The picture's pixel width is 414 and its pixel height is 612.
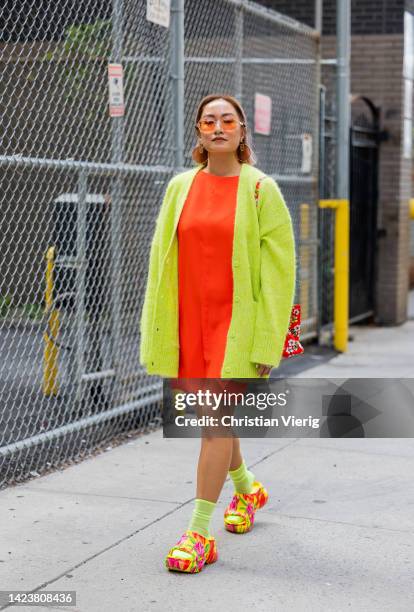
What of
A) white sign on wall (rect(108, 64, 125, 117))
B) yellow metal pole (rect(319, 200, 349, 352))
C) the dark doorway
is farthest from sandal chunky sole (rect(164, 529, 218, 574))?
the dark doorway

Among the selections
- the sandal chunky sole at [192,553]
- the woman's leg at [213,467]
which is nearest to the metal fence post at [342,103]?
the woman's leg at [213,467]

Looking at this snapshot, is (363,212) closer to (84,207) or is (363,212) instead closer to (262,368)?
(84,207)

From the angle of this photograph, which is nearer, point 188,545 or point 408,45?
point 188,545

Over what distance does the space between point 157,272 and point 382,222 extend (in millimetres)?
8203

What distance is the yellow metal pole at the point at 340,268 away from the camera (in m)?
9.59

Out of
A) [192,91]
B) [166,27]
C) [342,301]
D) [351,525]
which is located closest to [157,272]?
[351,525]

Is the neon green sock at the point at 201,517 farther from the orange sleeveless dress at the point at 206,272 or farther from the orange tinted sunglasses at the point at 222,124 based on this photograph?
the orange tinted sunglasses at the point at 222,124

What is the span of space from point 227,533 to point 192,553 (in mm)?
555

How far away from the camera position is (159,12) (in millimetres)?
6535

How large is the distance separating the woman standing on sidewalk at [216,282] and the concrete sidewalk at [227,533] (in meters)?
0.24

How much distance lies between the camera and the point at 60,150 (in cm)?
632

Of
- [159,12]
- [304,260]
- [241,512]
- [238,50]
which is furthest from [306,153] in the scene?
[241,512]

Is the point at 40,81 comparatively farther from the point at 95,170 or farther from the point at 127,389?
the point at 127,389

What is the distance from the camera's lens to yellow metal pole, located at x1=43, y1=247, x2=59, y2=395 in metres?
6.40
